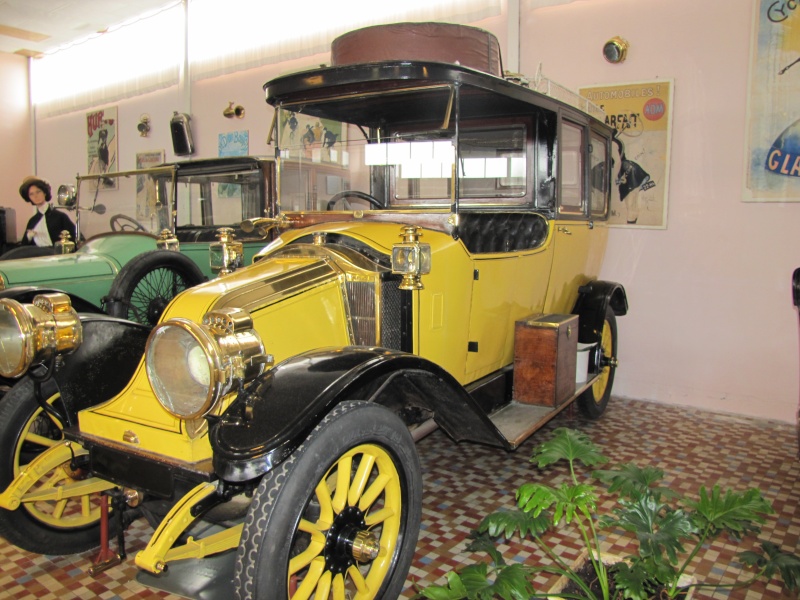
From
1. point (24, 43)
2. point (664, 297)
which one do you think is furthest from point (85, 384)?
point (24, 43)

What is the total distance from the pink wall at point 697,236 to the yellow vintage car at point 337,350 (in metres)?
0.91

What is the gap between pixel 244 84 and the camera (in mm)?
7125

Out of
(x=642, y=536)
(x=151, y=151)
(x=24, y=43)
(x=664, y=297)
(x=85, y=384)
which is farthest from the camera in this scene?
(x=24, y=43)

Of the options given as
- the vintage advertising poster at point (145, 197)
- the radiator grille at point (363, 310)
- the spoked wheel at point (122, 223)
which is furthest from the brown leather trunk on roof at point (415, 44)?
the spoked wheel at point (122, 223)

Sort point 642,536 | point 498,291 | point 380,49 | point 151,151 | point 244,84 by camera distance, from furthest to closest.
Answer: point 151,151, point 244,84, point 498,291, point 380,49, point 642,536

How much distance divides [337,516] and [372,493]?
0.15 meters

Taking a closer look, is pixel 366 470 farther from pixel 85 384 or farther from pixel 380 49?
pixel 380 49

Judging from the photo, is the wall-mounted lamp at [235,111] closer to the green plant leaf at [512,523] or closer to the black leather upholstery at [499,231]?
the black leather upholstery at [499,231]

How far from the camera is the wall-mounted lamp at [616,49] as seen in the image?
4.51 m

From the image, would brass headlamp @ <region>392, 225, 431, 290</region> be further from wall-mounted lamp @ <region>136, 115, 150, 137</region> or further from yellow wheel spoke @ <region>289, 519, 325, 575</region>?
wall-mounted lamp @ <region>136, 115, 150, 137</region>

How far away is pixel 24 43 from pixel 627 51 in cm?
925

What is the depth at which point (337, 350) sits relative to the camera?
6.66 feet

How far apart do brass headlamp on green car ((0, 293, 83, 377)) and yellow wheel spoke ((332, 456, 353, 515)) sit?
40.5 inches

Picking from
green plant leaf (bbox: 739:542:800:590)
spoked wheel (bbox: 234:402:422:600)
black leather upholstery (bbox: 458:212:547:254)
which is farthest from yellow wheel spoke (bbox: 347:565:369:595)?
black leather upholstery (bbox: 458:212:547:254)
